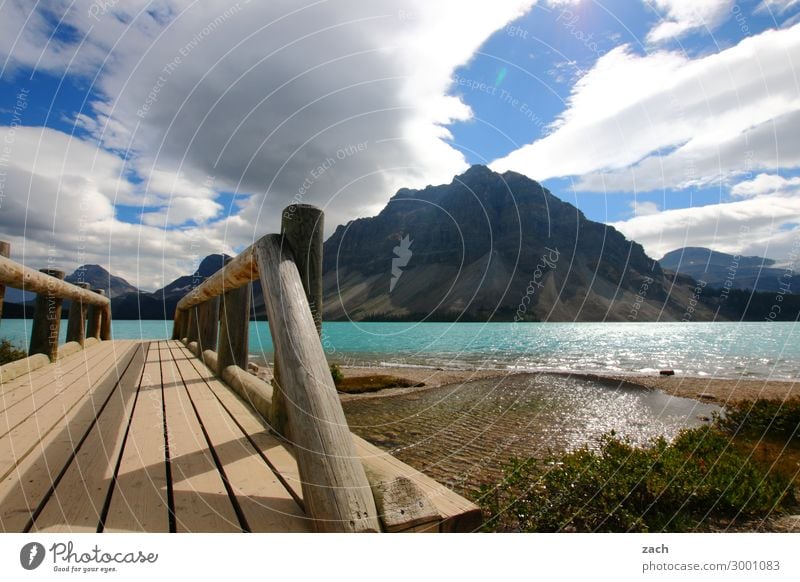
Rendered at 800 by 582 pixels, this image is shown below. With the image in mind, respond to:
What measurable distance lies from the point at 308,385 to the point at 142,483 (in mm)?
1190

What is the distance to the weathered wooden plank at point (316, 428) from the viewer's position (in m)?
1.75

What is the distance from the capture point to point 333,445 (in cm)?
187

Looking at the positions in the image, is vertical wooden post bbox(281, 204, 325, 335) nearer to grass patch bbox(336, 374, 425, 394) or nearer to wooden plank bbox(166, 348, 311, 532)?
wooden plank bbox(166, 348, 311, 532)

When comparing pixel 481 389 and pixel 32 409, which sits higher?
pixel 32 409

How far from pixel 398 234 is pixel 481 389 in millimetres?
100971

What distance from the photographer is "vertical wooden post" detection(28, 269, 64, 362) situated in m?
6.61

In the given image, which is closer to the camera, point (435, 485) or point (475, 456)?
point (435, 485)

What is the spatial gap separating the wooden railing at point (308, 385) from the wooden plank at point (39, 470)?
4.20 ft

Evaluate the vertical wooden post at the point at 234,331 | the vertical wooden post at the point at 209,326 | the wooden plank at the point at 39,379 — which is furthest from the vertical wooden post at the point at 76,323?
the vertical wooden post at the point at 234,331

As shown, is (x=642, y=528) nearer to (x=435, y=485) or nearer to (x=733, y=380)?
(x=435, y=485)

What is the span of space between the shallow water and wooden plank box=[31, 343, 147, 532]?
4.58m

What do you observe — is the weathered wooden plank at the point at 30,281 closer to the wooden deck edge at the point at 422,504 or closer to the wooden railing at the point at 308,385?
the wooden railing at the point at 308,385

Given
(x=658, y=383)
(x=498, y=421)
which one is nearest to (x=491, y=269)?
(x=658, y=383)

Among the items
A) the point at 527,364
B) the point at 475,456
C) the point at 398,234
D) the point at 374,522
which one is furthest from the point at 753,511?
the point at 398,234
